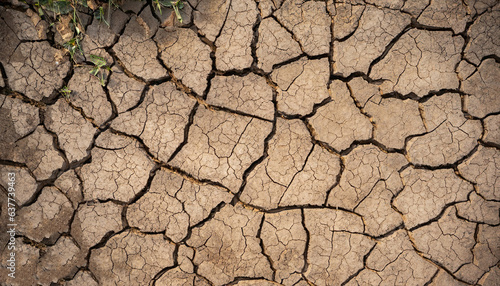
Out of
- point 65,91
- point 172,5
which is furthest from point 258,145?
point 65,91

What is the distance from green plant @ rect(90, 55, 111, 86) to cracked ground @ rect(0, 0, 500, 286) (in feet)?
0.12

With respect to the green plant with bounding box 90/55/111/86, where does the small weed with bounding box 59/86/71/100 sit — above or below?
below

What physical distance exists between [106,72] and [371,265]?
7.13ft

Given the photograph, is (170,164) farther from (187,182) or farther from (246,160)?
(246,160)

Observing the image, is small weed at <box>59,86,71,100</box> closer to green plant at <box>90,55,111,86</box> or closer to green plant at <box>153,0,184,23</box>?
green plant at <box>90,55,111,86</box>

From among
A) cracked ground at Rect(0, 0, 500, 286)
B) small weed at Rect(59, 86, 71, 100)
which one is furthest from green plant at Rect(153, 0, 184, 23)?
small weed at Rect(59, 86, 71, 100)

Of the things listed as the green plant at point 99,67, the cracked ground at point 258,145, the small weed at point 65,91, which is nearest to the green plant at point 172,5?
the cracked ground at point 258,145

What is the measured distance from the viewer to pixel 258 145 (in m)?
2.31

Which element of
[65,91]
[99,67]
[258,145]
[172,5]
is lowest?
[258,145]

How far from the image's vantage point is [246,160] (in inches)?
90.7

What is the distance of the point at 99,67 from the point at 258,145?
1.16 metres

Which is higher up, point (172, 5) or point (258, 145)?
point (172, 5)

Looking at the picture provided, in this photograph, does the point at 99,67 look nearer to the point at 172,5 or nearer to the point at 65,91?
the point at 65,91

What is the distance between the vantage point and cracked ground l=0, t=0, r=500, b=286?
2.25 meters
